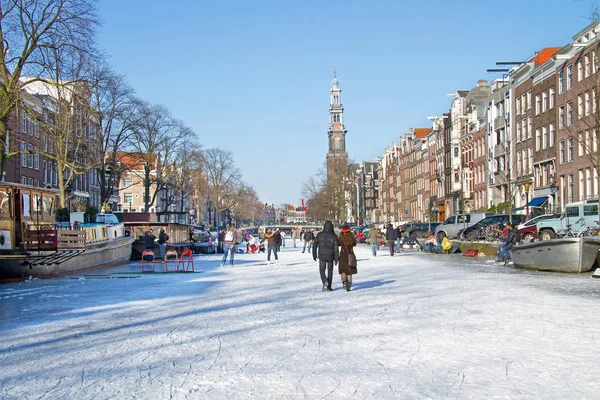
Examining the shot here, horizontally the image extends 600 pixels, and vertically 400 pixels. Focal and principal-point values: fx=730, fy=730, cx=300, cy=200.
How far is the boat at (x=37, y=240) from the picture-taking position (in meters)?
23.3

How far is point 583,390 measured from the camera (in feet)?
22.7

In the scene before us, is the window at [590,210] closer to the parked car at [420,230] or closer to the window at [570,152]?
the window at [570,152]

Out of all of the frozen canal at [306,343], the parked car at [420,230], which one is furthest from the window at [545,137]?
the frozen canal at [306,343]

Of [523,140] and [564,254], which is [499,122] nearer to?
[523,140]

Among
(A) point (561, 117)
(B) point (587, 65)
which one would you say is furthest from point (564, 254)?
(A) point (561, 117)

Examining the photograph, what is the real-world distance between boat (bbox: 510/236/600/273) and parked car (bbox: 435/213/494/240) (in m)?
20.2

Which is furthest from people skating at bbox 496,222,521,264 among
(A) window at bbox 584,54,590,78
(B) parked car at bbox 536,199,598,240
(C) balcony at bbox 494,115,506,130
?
(C) balcony at bbox 494,115,506,130

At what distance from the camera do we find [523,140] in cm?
5422

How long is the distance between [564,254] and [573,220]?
36.3 ft

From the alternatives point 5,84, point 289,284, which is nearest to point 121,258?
point 5,84

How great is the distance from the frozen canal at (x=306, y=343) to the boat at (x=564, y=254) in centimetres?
366

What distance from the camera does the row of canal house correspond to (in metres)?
42.3

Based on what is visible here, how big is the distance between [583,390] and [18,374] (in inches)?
234

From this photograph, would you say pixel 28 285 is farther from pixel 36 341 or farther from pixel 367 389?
pixel 367 389
